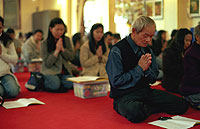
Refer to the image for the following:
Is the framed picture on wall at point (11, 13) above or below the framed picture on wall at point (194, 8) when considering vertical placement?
above

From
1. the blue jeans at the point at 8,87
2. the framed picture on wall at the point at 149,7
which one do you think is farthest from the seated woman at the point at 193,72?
the framed picture on wall at the point at 149,7

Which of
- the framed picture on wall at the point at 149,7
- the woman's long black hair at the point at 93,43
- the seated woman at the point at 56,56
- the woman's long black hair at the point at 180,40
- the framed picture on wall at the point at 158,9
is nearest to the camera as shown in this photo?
the woman's long black hair at the point at 180,40

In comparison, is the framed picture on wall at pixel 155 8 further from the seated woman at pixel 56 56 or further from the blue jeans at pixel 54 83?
the blue jeans at pixel 54 83

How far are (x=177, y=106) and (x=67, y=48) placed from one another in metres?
2.34

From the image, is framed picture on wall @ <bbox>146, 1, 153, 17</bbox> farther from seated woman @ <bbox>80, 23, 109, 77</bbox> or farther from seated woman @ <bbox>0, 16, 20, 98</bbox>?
seated woman @ <bbox>0, 16, 20, 98</bbox>

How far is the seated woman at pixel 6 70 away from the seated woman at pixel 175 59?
2.17 metres

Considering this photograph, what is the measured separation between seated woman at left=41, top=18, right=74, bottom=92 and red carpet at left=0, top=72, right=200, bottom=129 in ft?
2.26

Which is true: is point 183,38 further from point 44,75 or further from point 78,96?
point 44,75

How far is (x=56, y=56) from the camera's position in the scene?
14.6 ft

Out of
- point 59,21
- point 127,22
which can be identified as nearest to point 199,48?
point 59,21

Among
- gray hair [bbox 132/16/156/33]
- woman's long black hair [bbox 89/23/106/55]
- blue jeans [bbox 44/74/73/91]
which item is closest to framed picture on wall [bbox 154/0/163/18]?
woman's long black hair [bbox 89/23/106/55]

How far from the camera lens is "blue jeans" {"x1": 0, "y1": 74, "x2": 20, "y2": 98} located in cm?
393

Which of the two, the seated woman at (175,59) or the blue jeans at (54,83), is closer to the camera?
the seated woman at (175,59)

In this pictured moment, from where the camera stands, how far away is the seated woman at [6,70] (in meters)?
3.94
